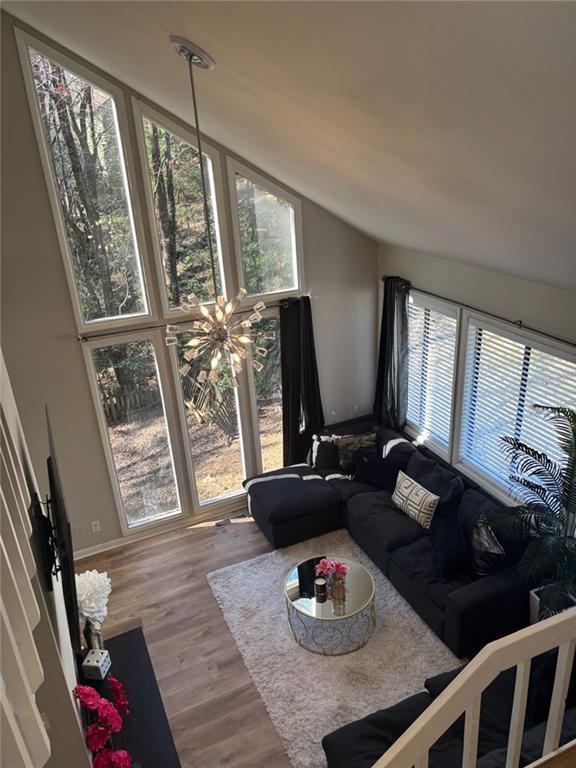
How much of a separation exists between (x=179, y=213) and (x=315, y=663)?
415 cm

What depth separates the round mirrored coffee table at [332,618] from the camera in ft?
15.0

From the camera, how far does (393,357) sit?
21.6 feet

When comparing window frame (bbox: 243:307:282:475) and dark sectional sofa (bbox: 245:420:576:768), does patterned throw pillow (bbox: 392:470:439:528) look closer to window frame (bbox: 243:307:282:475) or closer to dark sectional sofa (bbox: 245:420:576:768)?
dark sectional sofa (bbox: 245:420:576:768)

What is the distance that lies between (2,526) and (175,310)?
4.23 metres

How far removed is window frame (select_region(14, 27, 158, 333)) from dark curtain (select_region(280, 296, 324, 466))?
4.85ft

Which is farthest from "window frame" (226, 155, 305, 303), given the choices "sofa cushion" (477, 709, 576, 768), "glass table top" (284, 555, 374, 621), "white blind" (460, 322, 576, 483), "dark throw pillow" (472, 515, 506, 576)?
"sofa cushion" (477, 709, 576, 768)

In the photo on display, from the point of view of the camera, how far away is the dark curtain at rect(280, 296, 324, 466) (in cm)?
628

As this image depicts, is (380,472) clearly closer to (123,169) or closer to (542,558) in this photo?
(542,558)

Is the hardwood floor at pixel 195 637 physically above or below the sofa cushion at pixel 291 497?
below

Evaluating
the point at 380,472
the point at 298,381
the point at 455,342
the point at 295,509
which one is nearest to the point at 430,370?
the point at 455,342

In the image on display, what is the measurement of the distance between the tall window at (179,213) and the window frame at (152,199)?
0.03 meters

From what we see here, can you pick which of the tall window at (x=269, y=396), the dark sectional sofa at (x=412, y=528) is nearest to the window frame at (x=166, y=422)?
the dark sectional sofa at (x=412, y=528)

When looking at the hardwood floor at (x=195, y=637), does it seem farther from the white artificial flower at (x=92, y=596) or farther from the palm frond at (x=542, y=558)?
the palm frond at (x=542, y=558)

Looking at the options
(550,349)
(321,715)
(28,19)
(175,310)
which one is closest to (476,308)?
(550,349)
